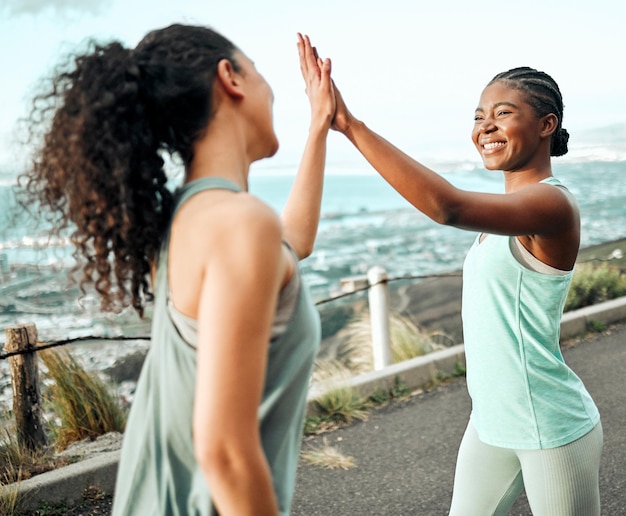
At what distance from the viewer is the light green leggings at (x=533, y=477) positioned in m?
2.30

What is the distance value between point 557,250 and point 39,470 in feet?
11.9

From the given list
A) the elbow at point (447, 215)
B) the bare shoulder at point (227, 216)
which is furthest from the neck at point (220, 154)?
the elbow at point (447, 215)

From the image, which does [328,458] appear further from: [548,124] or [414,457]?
[548,124]

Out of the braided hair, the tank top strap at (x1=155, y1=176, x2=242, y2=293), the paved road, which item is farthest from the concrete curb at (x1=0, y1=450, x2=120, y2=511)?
the tank top strap at (x1=155, y1=176, x2=242, y2=293)

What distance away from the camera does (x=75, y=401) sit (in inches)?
215

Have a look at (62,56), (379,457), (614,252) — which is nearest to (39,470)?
(379,457)

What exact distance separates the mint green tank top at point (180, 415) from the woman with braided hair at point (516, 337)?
2.80ft

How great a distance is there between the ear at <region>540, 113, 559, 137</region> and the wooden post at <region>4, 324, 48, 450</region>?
138 inches

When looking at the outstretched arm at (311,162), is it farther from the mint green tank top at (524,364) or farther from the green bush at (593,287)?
the green bush at (593,287)

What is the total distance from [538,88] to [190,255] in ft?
5.35

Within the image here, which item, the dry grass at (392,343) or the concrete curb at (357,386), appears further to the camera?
the dry grass at (392,343)

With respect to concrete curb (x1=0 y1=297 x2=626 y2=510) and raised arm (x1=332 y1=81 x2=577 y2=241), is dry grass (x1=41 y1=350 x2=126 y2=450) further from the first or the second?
raised arm (x1=332 y1=81 x2=577 y2=241)

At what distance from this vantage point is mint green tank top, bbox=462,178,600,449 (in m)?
2.35

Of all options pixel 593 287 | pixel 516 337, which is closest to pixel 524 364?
pixel 516 337
